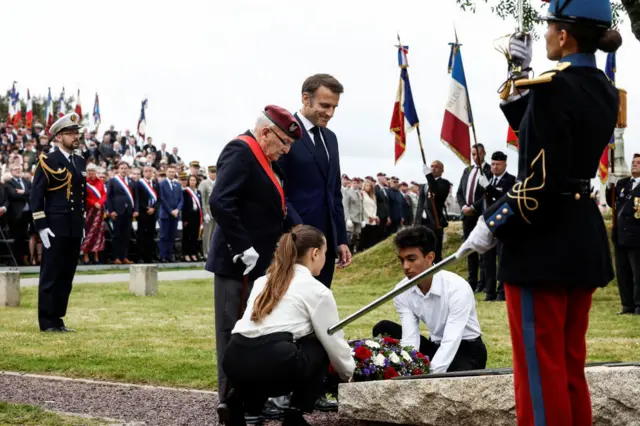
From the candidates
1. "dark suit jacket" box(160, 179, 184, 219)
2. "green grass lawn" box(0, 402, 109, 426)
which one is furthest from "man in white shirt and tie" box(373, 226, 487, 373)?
"dark suit jacket" box(160, 179, 184, 219)

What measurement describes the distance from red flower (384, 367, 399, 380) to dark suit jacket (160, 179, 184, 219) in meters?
20.9

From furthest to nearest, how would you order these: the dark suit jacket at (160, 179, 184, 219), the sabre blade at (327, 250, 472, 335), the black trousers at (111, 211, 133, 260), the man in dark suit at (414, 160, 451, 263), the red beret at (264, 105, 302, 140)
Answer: the dark suit jacket at (160, 179, 184, 219) < the black trousers at (111, 211, 133, 260) < the man in dark suit at (414, 160, 451, 263) < the red beret at (264, 105, 302, 140) < the sabre blade at (327, 250, 472, 335)

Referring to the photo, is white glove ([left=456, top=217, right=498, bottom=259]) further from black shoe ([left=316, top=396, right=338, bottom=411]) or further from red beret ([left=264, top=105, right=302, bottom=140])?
black shoe ([left=316, top=396, right=338, bottom=411])

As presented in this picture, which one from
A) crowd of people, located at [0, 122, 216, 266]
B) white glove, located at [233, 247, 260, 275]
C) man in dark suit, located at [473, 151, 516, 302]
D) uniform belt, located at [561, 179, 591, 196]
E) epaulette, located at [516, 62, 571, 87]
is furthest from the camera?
crowd of people, located at [0, 122, 216, 266]

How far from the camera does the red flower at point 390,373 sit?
6441 mm

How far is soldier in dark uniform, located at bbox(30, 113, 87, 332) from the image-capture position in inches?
459

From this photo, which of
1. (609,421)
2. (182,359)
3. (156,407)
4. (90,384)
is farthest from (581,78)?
(182,359)

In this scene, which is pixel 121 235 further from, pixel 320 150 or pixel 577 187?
pixel 577 187

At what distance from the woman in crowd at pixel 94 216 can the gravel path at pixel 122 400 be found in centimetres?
1602

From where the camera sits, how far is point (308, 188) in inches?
271

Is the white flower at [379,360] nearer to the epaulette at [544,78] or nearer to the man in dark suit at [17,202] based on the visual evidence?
the epaulette at [544,78]

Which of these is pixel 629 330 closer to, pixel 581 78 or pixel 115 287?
pixel 581 78

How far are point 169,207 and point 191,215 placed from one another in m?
1.46

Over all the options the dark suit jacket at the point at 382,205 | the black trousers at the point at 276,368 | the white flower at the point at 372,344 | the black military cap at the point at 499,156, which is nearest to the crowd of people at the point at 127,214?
the dark suit jacket at the point at 382,205
